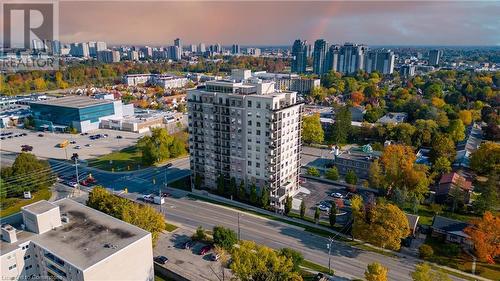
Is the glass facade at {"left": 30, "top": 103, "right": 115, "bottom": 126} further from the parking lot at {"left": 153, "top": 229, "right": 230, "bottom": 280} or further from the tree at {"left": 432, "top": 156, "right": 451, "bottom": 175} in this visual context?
the tree at {"left": 432, "top": 156, "right": 451, "bottom": 175}

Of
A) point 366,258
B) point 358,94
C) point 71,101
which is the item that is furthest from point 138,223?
point 358,94

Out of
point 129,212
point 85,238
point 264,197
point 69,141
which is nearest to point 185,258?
point 129,212

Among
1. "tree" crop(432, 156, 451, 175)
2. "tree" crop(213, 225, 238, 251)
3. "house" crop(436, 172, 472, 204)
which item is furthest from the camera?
"tree" crop(432, 156, 451, 175)

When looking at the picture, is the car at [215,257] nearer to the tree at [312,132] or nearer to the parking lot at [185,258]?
the parking lot at [185,258]

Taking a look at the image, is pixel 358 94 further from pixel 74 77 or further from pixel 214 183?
pixel 74 77

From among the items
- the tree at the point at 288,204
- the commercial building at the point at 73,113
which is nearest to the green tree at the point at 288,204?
the tree at the point at 288,204

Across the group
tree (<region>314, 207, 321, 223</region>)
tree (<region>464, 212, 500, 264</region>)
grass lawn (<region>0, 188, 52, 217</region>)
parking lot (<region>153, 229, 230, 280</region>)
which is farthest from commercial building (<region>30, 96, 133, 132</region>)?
tree (<region>464, 212, 500, 264</region>)
